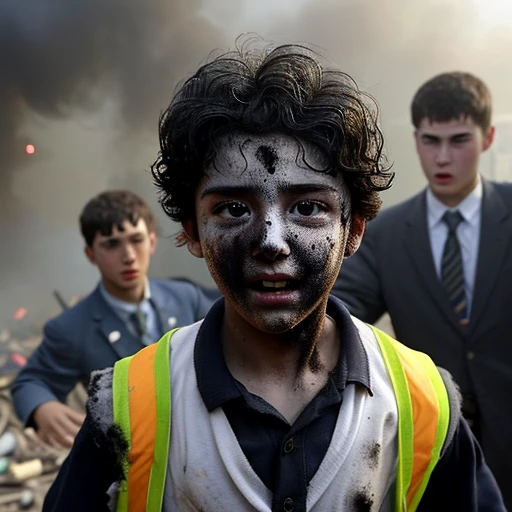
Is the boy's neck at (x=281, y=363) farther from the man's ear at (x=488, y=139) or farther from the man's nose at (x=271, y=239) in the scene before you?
the man's ear at (x=488, y=139)

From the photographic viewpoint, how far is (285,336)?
55.3 inches

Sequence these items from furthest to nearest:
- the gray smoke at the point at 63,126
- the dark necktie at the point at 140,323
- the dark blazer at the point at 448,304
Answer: the gray smoke at the point at 63,126, the dark necktie at the point at 140,323, the dark blazer at the point at 448,304

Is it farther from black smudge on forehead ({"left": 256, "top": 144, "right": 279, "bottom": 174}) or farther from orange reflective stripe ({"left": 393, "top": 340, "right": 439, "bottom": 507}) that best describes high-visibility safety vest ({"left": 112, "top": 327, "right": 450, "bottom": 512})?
black smudge on forehead ({"left": 256, "top": 144, "right": 279, "bottom": 174})

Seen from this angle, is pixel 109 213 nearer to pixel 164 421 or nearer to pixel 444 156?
pixel 444 156

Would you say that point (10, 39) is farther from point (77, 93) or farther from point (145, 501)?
point (145, 501)

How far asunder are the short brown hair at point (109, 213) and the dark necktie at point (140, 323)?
0.36 meters

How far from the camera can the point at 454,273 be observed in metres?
2.85

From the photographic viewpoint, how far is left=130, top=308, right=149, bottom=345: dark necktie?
308 cm

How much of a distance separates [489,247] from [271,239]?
5.88 feet

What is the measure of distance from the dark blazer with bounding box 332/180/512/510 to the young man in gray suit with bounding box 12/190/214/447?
71cm

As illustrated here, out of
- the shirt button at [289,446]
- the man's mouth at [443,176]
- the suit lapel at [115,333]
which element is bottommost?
the shirt button at [289,446]

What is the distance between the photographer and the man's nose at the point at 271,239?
1.25m

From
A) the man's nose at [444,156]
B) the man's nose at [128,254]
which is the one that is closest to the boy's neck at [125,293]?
the man's nose at [128,254]

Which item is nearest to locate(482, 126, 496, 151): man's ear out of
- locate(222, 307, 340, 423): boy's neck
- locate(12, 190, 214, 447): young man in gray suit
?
locate(12, 190, 214, 447): young man in gray suit
